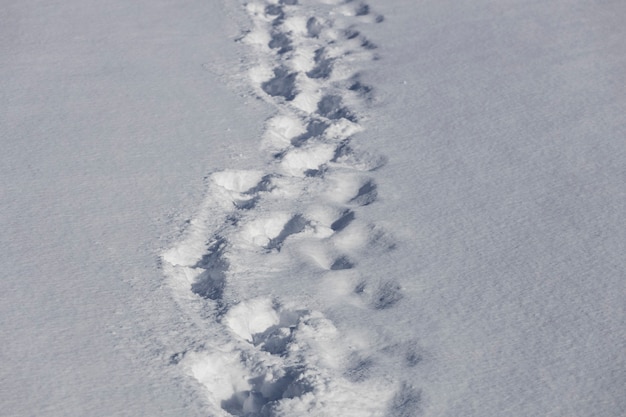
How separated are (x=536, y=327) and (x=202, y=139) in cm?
137

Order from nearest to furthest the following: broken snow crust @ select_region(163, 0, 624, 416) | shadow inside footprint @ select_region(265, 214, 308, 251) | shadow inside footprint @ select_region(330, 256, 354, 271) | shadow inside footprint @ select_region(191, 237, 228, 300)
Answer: broken snow crust @ select_region(163, 0, 624, 416) < shadow inside footprint @ select_region(191, 237, 228, 300) < shadow inside footprint @ select_region(330, 256, 354, 271) < shadow inside footprint @ select_region(265, 214, 308, 251)

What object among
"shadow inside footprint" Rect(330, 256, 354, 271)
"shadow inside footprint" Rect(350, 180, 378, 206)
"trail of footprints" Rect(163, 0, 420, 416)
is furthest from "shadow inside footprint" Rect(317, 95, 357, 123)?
"shadow inside footprint" Rect(330, 256, 354, 271)

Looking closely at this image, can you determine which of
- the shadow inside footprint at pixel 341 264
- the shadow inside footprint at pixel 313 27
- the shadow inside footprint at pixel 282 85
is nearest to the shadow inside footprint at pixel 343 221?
the shadow inside footprint at pixel 341 264

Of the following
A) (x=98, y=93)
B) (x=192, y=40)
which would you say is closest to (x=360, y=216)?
(x=98, y=93)

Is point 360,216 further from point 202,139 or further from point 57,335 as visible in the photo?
point 57,335

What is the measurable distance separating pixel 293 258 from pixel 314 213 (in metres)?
0.25

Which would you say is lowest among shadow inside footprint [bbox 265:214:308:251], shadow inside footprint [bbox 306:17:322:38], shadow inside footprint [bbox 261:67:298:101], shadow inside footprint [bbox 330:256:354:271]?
shadow inside footprint [bbox 306:17:322:38]

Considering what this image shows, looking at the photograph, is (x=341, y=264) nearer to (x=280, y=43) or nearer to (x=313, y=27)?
(x=280, y=43)

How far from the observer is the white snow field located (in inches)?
76.7

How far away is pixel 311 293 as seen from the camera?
2.25 m

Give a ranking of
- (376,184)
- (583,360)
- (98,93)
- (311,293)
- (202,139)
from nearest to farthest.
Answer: (583,360), (311,293), (376,184), (202,139), (98,93)

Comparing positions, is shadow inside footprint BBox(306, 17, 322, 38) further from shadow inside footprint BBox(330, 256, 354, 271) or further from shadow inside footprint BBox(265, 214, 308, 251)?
shadow inside footprint BBox(330, 256, 354, 271)

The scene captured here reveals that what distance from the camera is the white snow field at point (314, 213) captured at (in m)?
1.95

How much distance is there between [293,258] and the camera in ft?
7.89
